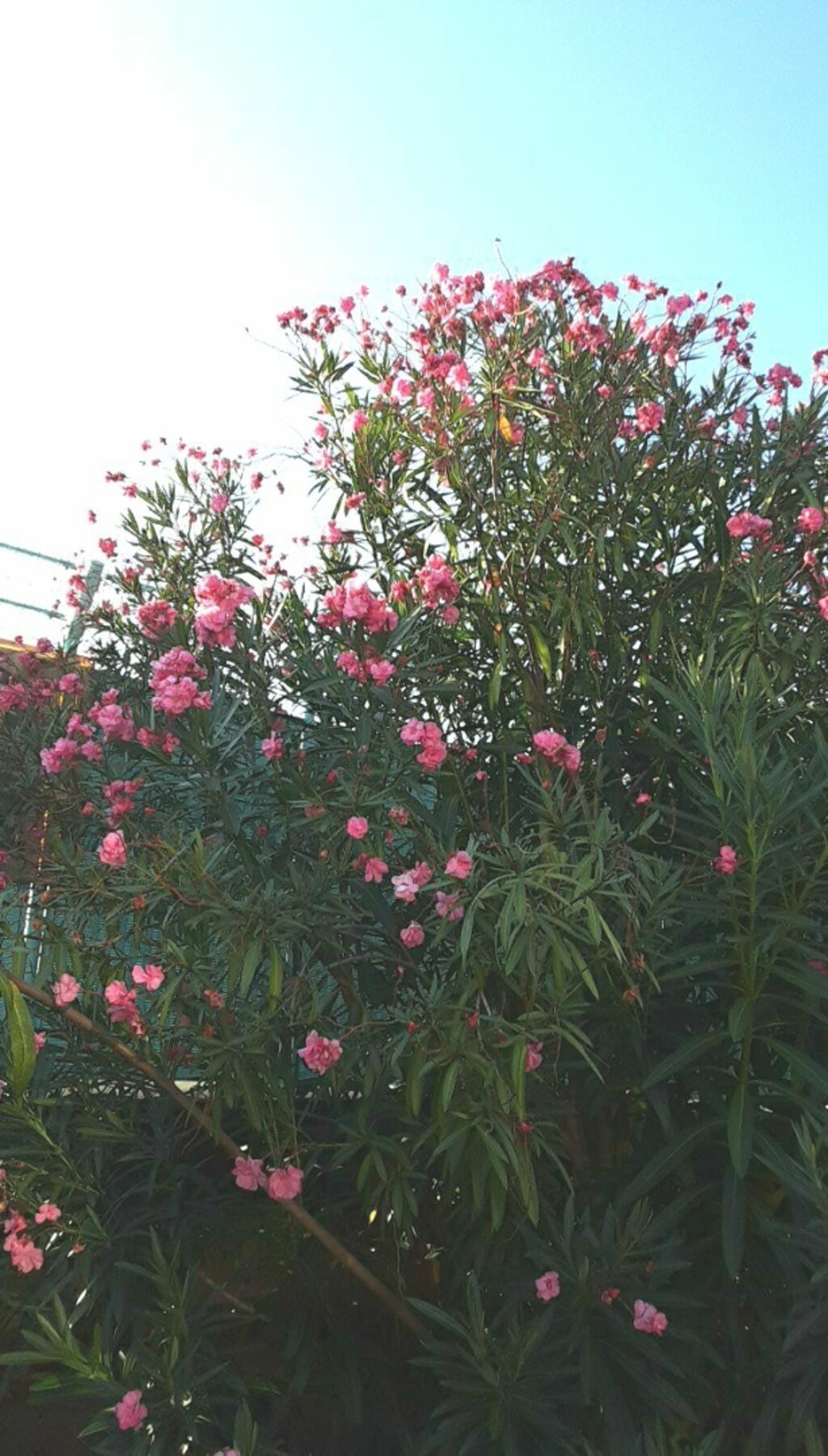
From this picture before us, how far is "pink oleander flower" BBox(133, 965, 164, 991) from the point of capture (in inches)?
87.2

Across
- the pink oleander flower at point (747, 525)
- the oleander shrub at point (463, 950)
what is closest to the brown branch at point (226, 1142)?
the oleander shrub at point (463, 950)

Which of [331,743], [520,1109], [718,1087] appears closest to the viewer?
[520,1109]

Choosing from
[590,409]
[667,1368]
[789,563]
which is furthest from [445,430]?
[667,1368]

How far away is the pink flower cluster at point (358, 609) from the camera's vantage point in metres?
2.51

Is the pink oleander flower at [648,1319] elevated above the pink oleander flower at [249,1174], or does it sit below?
above

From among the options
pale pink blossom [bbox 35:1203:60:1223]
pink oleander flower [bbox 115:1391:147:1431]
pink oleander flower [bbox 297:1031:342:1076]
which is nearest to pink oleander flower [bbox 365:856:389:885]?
pink oleander flower [bbox 297:1031:342:1076]

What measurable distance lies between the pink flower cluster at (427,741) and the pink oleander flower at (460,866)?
305 millimetres

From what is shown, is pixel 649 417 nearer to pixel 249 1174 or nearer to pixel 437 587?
pixel 437 587

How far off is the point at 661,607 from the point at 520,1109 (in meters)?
1.33

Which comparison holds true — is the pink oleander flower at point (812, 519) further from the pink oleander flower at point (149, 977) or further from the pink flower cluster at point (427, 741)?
the pink oleander flower at point (149, 977)

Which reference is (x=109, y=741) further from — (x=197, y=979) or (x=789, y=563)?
(x=789, y=563)

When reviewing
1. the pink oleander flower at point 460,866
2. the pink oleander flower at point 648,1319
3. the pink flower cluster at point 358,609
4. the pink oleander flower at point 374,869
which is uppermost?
the pink flower cluster at point 358,609

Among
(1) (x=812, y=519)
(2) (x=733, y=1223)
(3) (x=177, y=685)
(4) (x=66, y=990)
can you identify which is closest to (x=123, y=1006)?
(4) (x=66, y=990)

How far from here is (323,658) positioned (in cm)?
279
